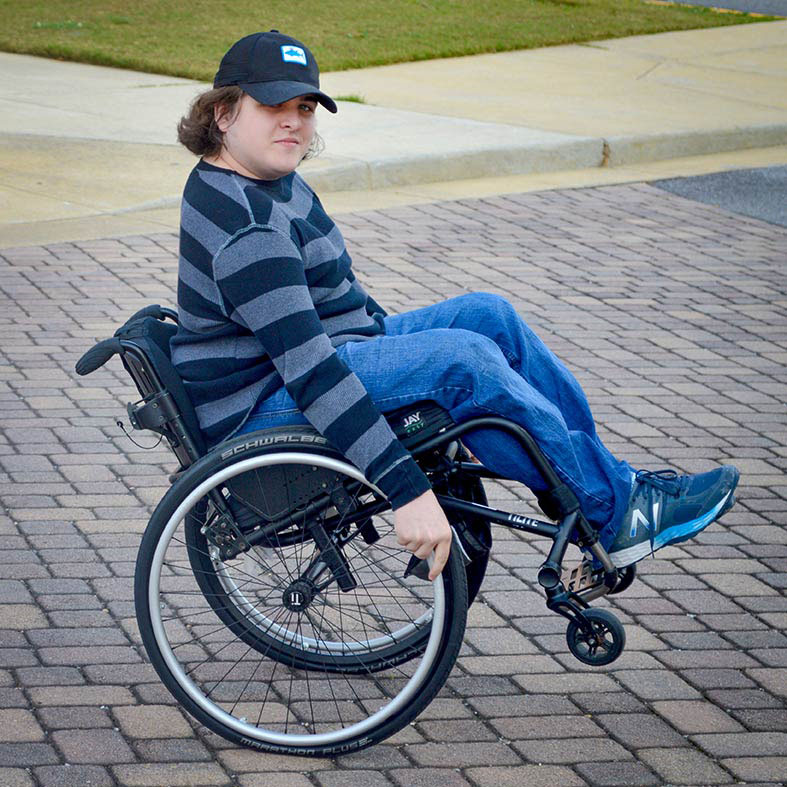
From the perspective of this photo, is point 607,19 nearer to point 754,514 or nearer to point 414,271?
point 414,271

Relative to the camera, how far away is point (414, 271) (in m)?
6.73

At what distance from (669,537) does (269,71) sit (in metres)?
1.39

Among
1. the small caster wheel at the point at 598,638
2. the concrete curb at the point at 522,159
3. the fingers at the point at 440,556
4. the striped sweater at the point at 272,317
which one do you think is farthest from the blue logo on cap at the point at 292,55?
the concrete curb at the point at 522,159

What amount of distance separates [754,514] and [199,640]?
75.8 inches

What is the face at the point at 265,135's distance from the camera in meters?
2.90

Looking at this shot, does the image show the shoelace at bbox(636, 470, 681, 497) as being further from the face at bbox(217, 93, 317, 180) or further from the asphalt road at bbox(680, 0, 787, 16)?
the asphalt road at bbox(680, 0, 787, 16)

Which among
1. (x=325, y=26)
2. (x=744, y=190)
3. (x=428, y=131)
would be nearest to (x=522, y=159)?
(x=428, y=131)

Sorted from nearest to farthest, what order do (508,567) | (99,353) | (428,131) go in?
1. (99,353)
2. (508,567)
3. (428,131)

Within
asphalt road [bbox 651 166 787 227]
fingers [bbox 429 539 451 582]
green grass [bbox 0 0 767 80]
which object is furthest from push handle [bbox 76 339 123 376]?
green grass [bbox 0 0 767 80]

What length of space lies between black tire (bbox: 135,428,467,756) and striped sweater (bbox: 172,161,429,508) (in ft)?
0.36

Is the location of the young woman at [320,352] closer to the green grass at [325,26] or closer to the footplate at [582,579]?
the footplate at [582,579]

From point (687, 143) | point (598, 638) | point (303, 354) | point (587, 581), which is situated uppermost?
point (303, 354)

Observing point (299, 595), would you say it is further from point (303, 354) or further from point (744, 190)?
point (744, 190)

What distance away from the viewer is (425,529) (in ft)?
8.66
